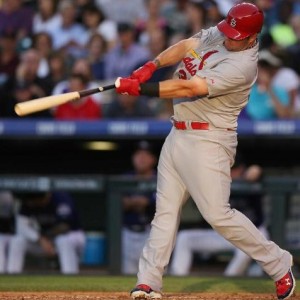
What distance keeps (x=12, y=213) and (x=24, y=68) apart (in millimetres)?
2021

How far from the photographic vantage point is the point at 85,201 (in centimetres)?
1034

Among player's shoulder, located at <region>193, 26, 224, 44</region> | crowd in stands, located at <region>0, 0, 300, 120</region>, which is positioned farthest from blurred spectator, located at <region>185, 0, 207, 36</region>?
player's shoulder, located at <region>193, 26, 224, 44</region>

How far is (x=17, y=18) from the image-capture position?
11867mm

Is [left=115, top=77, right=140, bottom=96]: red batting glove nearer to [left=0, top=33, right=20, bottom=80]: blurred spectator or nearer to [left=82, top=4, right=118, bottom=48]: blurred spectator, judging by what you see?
[left=0, top=33, right=20, bottom=80]: blurred spectator

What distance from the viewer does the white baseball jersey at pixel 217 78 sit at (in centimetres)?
586

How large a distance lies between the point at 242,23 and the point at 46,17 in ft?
20.8

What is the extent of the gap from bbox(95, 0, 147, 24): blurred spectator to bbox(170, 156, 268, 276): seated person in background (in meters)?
3.16

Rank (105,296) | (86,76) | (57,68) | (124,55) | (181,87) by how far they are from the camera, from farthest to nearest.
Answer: (124,55) → (57,68) → (86,76) → (105,296) → (181,87)

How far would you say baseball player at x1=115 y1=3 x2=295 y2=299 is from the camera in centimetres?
593

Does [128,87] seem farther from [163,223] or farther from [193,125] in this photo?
[163,223]

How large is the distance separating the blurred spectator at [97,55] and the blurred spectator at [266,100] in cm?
187

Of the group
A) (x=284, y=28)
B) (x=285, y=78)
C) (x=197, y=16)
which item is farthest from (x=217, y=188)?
(x=284, y=28)

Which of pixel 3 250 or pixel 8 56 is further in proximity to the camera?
pixel 8 56

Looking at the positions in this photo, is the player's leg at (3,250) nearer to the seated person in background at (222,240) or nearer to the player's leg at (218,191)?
the seated person in background at (222,240)
